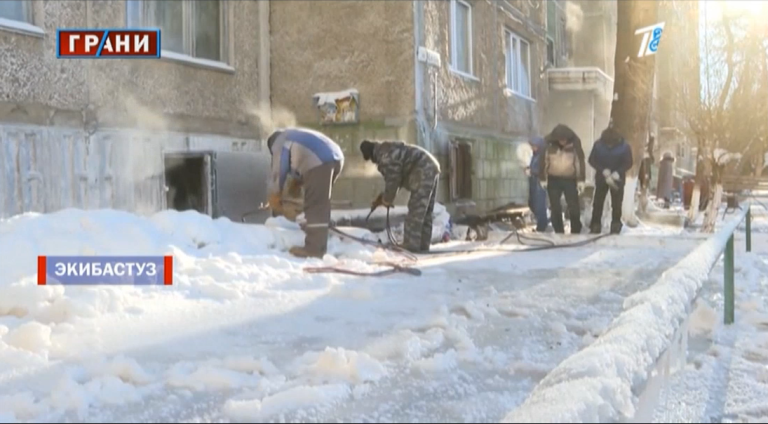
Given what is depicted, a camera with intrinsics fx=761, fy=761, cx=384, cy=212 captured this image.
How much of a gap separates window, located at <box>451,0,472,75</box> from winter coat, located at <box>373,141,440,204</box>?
16.5 feet

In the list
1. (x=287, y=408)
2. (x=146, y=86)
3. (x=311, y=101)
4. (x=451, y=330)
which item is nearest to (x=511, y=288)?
(x=451, y=330)

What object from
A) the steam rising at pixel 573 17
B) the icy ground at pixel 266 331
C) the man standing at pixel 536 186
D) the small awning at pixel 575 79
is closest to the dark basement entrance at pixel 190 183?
the icy ground at pixel 266 331

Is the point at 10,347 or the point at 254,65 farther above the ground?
the point at 254,65

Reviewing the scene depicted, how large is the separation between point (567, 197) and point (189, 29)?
5.36 meters

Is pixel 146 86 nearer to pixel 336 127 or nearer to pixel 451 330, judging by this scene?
pixel 336 127

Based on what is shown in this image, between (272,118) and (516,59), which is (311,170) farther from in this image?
(516,59)

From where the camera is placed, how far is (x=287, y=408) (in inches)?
102

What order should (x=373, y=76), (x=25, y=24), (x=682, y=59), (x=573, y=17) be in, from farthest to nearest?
(x=573, y=17) → (x=682, y=59) → (x=373, y=76) → (x=25, y=24)

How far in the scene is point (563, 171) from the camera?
32.2 ft

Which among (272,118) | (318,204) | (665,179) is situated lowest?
(318,204)

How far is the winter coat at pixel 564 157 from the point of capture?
32.0 ft

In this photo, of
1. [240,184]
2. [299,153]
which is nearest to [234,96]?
[240,184]

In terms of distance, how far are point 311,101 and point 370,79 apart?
946mm

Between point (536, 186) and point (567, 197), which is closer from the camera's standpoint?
point (567, 197)
